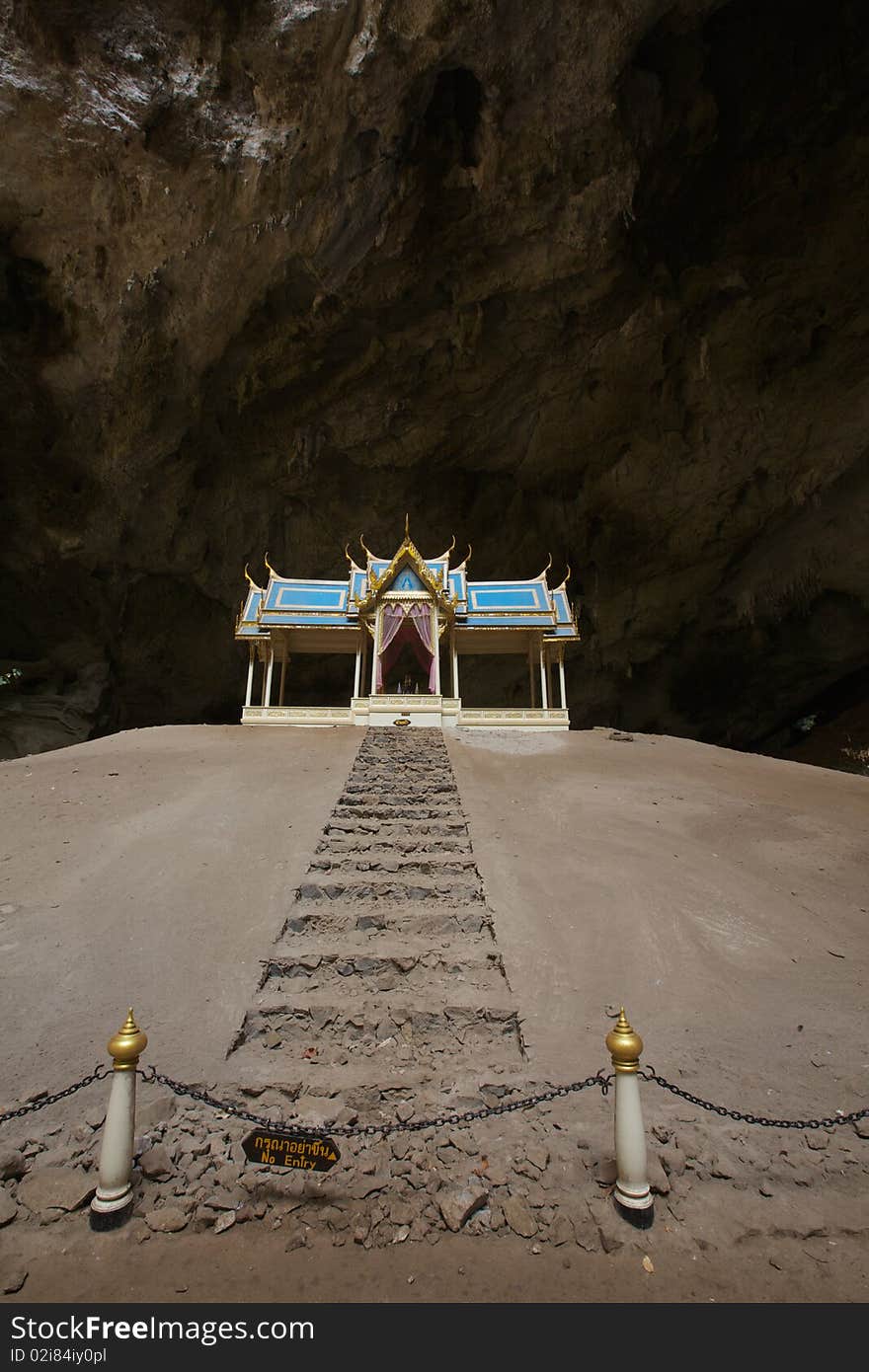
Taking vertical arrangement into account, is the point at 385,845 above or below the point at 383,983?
above

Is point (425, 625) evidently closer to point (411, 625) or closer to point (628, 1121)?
point (411, 625)

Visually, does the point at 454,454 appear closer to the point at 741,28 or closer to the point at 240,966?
the point at 741,28

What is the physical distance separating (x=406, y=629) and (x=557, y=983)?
14360 mm

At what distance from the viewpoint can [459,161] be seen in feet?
53.5

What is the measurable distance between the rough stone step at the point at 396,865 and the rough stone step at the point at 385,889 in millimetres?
159

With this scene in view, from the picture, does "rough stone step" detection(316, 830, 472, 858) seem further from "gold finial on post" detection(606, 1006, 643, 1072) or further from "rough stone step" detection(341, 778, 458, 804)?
"gold finial on post" detection(606, 1006, 643, 1072)

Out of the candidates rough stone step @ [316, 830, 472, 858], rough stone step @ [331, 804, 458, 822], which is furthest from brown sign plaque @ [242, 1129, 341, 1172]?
rough stone step @ [331, 804, 458, 822]

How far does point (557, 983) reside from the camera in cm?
496

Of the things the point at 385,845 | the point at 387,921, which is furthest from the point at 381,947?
the point at 385,845

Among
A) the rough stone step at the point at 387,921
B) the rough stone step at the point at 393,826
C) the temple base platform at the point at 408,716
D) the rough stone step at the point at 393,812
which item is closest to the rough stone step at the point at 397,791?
the rough stone step at the point at 393,812

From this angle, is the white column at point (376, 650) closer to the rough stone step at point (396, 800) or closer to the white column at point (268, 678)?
the white column at point (268, 678)

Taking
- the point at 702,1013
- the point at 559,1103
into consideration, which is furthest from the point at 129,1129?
the point at 702,1013

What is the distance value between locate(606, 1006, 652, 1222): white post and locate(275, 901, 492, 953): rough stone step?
106 inches
